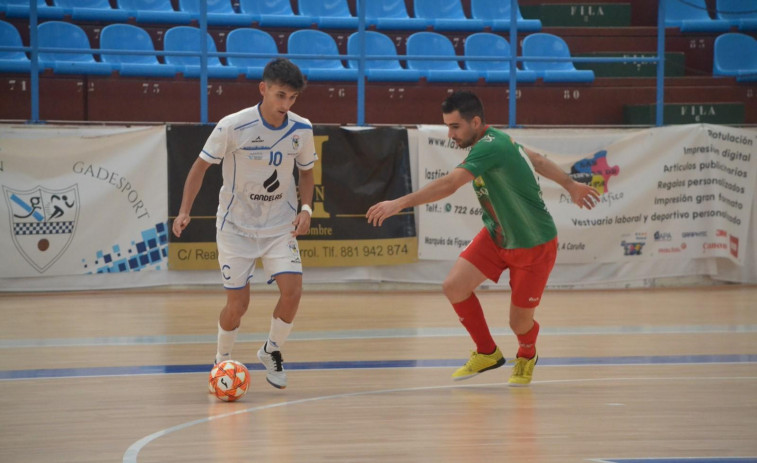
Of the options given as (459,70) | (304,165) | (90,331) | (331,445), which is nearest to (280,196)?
(304,165)

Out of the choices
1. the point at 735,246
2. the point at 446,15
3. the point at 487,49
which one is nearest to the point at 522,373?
the point at 735,246

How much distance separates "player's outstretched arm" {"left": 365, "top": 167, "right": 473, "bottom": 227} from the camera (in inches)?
199

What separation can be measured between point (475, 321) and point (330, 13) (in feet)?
34.0

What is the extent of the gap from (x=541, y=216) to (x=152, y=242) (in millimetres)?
6056

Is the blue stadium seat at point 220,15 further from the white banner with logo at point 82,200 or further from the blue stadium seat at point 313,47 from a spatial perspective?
the white banner with logo at point 82,200

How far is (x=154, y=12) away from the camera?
14.3 meters

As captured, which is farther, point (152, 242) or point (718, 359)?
point (152, 242)

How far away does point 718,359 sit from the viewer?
6816mm

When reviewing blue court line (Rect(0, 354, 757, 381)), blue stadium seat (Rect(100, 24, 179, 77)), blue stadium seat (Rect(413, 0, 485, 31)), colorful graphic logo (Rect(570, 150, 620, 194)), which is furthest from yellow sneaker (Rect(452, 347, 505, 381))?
blue stadium seat (Rect(413, 0, 485, 31))

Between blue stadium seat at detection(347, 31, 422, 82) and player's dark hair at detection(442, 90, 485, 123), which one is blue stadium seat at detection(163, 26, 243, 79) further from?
player's dark hair at detection(442, 90, 485, 123)

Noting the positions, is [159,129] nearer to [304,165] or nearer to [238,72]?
[238,72]

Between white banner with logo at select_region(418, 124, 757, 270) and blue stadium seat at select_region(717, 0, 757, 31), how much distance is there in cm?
506

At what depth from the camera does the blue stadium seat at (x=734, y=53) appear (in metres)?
15.8

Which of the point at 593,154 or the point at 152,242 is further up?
the point at 593,154
